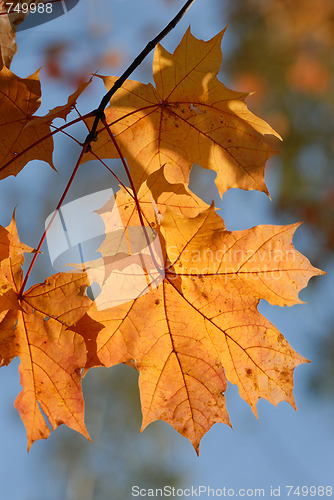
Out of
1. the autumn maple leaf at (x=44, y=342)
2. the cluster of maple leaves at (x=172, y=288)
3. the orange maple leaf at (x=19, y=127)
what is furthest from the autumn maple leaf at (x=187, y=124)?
the autumn maple leaf at (x=44, y=342)

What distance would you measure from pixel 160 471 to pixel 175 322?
6424mm

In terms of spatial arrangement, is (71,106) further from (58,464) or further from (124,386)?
(58,464)

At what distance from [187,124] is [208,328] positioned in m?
0.56

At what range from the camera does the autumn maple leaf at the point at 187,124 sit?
3.71ft

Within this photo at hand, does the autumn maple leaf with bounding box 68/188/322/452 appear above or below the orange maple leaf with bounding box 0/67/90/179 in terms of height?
below

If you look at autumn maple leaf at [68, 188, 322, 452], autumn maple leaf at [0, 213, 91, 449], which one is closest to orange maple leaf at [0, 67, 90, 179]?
autumn maple leaf at [0, 213, 91, 449]

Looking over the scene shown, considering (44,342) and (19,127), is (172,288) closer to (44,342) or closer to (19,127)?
(44,342)

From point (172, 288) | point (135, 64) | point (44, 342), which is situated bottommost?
point (44, 342)

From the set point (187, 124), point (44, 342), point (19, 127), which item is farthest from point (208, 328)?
point (19, 127)

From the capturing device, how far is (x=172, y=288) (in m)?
1.14

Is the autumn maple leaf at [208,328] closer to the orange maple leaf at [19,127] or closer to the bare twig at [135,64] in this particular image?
the bare twig at [135,64]

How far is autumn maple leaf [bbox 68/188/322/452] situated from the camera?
105 centimetres

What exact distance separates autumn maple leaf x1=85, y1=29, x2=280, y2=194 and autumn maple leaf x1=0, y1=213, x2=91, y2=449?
0.36 meters

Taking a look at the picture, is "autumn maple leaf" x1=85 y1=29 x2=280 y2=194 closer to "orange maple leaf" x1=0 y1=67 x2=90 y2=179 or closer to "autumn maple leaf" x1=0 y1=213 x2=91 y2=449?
"orange maple leaf" x1=0 y1=67 x2=90 y2=179
